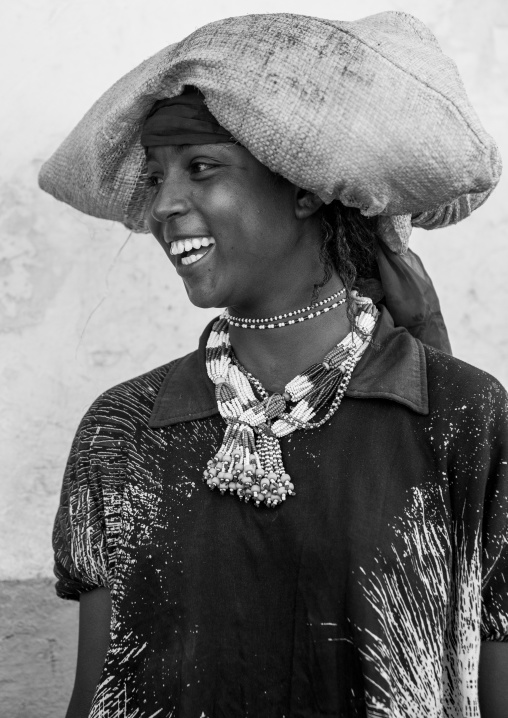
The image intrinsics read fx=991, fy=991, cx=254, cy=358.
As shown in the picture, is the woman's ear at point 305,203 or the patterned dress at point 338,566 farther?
the woman's ear at point 305,203

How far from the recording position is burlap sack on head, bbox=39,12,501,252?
1.91m

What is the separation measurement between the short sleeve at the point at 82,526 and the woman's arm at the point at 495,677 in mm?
854

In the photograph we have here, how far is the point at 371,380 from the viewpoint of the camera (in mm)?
2176

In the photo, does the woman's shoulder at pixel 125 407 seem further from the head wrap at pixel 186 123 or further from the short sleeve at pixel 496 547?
the short sleeve at pixel 496 547

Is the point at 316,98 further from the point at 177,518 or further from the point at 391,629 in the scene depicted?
the point at 391,629

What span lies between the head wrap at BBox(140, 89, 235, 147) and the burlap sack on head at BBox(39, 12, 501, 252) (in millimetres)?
35

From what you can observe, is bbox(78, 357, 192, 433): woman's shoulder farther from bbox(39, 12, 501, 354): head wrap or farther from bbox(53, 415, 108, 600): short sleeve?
bbox(39, 12, 501, 354): head wrap

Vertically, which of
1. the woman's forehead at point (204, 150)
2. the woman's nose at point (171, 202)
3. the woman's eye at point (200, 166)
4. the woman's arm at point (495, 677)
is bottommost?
the woman's arm at point (495, 677)

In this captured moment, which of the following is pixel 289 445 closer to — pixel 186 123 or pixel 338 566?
pixel 338 566

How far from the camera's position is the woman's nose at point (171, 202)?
2119mm

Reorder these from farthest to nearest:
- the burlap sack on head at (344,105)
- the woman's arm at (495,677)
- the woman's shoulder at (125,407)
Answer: the woman's shoulder at (125,407) < the woman's arm at (495,677) < the burlap sack on head at (344,105)

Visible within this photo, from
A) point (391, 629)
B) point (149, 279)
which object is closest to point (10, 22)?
point (149, 279)

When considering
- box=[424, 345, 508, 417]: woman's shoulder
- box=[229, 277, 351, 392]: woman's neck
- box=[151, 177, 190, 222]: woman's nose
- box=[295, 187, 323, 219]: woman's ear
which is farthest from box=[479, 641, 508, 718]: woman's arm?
box=[151, 177, 190, 222]: woman's nose

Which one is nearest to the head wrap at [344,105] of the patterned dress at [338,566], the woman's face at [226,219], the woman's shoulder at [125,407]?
the woman's face at [226,219]
